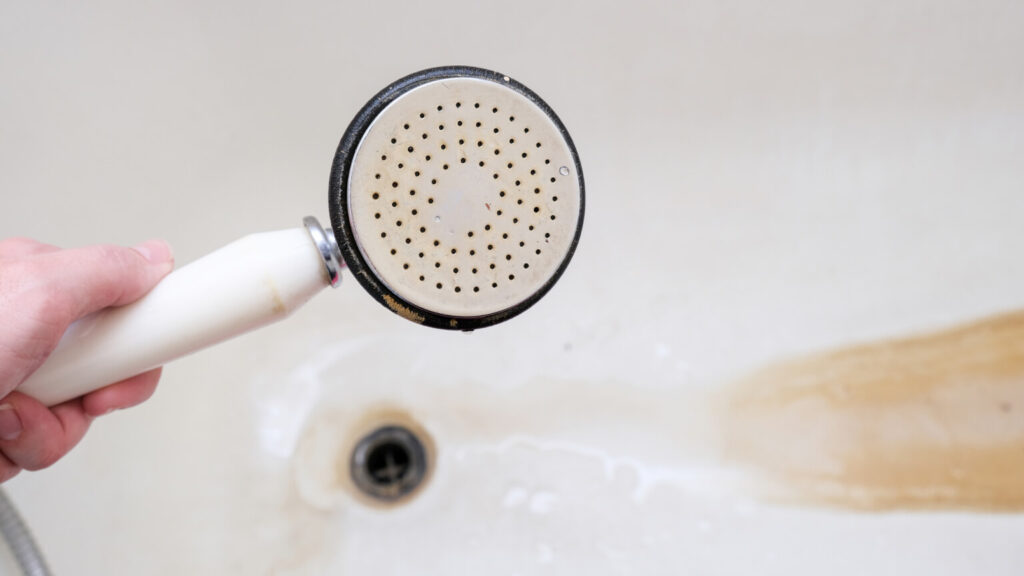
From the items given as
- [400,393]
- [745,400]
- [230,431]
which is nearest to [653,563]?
[745,400]

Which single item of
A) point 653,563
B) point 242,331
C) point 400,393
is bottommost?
point 653,563

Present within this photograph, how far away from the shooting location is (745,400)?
0.60m

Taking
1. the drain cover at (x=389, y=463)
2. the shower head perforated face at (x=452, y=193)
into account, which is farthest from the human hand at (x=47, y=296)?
the drain cover at (x=389, y=463)

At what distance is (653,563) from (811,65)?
41 centimetres

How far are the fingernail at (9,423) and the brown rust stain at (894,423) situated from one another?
1.64 ft

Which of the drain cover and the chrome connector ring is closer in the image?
the chrome connector ring

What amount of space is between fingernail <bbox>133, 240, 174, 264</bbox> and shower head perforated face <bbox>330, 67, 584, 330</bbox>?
0.37 ft

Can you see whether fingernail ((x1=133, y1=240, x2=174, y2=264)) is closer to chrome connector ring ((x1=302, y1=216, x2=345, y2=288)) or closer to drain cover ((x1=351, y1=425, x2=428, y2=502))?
chrome connector ring ((x1=302, y1=216, x2=345, y2=288))

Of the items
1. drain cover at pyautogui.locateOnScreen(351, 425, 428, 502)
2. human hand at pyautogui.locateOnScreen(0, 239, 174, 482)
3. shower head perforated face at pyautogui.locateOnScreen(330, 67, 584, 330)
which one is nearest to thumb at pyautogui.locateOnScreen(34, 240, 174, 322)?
human hand at pyautogui.locateOnScreen(0, 239, 174, 482)

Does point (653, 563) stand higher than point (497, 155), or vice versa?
point (497, 155)

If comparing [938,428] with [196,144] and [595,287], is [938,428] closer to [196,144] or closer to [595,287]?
[595,287]

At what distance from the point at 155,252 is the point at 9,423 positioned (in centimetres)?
11

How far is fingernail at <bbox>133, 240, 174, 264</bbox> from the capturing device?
357 mm

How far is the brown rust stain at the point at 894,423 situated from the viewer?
0.57 meters
